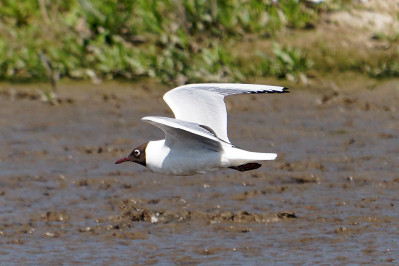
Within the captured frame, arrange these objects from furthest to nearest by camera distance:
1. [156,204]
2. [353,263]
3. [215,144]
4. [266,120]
Result: [266,120] → [156,204] → [215,144] → [353,263]

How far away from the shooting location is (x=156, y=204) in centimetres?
831

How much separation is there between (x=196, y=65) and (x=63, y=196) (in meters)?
3.88

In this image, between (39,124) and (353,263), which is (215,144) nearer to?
(353,263)

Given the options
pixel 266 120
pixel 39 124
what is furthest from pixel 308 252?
pixel 39 124

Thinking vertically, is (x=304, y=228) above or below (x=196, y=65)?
below

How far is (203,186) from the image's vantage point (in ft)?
29.0

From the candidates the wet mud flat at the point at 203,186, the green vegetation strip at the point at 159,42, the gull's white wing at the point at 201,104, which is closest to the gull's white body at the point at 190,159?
the gull's white wing at the point at 201,104

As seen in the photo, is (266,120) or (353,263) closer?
(353,263)

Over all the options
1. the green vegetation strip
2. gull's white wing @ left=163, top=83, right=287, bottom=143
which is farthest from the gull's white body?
the green vegetation strip

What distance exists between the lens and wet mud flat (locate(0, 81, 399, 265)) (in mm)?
7070

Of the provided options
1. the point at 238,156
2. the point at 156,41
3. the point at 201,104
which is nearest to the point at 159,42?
the point at 156,41

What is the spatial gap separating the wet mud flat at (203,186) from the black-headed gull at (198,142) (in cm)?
56

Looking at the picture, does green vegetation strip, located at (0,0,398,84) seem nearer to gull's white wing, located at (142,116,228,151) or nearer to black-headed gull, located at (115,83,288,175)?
black-headed gull, located at (115,83,288,175)

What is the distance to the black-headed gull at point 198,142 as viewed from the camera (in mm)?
6979
